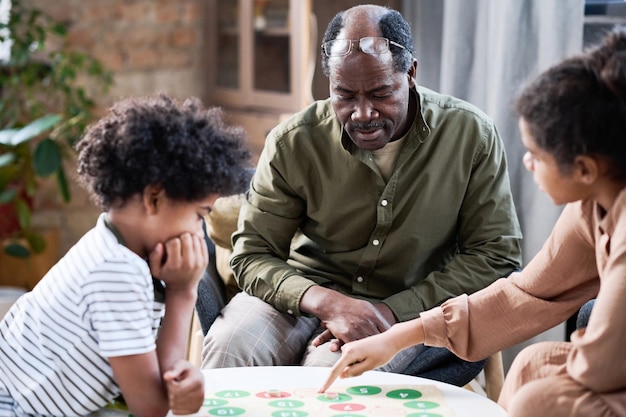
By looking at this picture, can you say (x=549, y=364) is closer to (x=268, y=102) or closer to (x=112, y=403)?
(x=112, y=403)

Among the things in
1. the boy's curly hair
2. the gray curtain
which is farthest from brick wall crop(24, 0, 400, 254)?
the boy's curly hair

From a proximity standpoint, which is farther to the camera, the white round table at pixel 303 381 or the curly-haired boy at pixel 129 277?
the white round table at pixel 303 381

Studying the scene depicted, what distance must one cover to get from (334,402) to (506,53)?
1.55 m

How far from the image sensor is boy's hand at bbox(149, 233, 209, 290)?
4.84 feet

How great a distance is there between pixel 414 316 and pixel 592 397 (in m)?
0.82

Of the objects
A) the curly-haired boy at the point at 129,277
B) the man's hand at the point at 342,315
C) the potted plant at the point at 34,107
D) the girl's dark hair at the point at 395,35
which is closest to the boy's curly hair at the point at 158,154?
the curly-haired boy at the point at 129,277

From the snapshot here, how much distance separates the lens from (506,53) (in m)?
2.81

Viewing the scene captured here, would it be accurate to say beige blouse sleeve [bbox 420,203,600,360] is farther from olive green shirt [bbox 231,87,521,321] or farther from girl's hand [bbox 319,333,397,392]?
olive green shirt [bbox 231,87,521,321]

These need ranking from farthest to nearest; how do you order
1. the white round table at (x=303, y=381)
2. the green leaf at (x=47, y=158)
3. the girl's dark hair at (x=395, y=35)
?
the green leaf at (x=47, y=158)
the girl's dark hair at (x=395, y=35)
the white round table at (x=303, y=381)

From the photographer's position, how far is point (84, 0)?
13.7ft

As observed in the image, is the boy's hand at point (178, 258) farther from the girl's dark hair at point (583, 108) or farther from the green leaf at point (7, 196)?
the green leaf at point (7, 196)

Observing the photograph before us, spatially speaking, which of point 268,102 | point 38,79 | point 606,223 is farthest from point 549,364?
point 38,79

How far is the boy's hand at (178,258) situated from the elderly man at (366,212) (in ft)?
2.11

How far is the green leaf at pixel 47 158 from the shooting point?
3.59 metres
